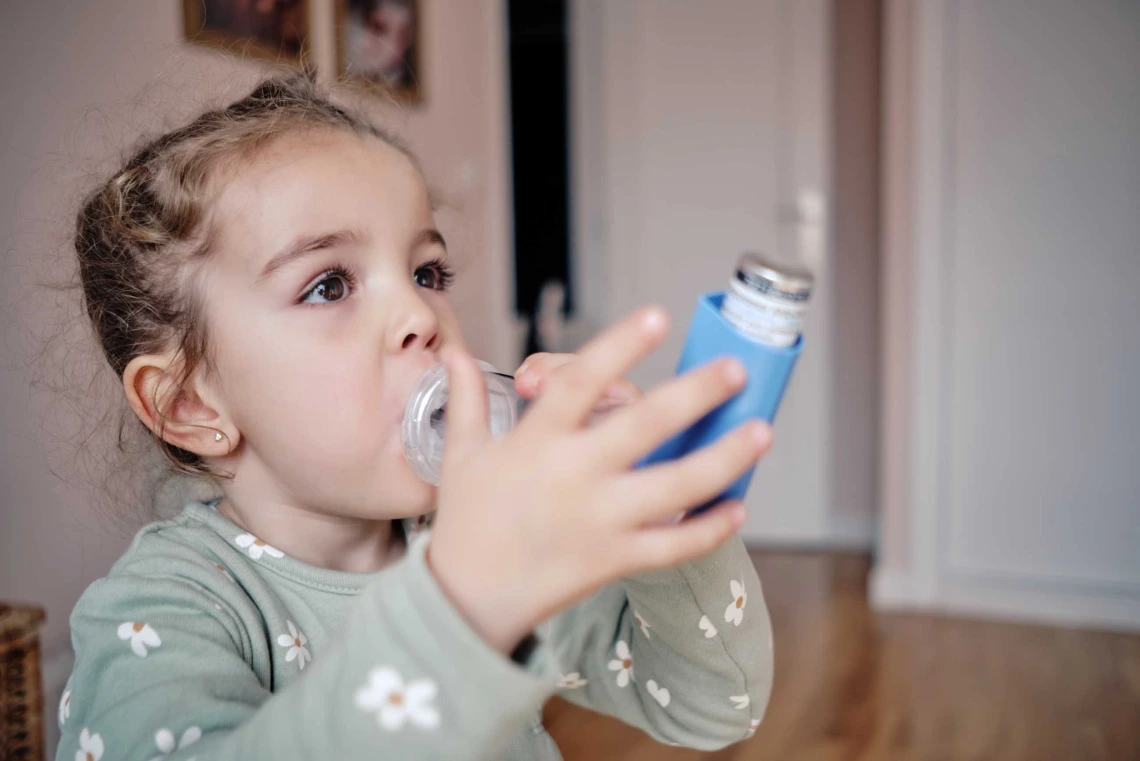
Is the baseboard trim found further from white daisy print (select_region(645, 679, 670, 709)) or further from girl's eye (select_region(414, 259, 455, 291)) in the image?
girl's eye (select_region(414, 259, 455, 291))

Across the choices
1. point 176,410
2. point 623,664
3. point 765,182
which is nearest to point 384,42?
point 765,182

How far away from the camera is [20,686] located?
3.36 ft

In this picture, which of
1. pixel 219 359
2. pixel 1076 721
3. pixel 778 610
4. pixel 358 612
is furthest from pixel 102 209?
pixel 778 610

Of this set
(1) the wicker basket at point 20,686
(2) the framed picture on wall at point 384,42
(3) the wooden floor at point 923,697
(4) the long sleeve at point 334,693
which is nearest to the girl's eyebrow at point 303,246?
(4) the long sleeve at point 334,693

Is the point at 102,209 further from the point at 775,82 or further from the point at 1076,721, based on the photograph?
the point at 775,82

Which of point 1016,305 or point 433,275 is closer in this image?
point 433,275

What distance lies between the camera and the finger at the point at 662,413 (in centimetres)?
40

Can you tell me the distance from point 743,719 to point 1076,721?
4.81ft

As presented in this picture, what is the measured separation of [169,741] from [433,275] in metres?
0.41

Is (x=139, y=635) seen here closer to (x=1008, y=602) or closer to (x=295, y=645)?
(x=295, y=645)

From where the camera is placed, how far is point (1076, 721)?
72.4 inches

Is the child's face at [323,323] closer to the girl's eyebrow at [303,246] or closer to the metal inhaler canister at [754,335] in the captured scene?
the girl's eyebrow at [303,246]

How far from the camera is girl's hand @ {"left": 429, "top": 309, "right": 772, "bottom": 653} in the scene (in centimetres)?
40

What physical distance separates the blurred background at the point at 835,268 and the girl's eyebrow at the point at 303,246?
307 mm
